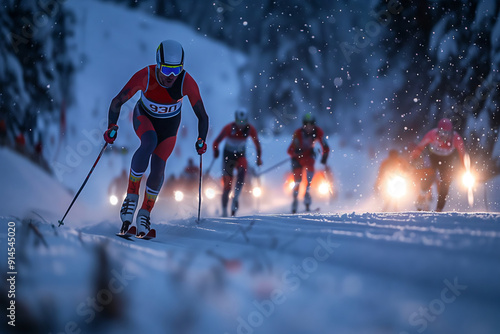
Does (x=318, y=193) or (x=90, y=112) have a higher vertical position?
(x=90, y=112)

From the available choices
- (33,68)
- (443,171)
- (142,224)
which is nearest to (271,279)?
(142,224)

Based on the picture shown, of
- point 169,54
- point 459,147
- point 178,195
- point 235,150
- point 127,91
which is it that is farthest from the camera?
point 178,195

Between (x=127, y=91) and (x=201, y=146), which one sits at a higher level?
(x=127, y=91)

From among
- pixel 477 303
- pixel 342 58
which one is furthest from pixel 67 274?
pixel 342 58

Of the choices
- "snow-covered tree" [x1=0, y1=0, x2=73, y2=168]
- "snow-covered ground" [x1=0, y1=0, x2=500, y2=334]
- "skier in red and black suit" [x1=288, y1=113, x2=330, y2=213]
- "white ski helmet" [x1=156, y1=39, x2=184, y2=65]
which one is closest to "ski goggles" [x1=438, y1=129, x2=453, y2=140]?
"skier in red and black suit" [x1=288, y1=113, x2=330, y2=213]

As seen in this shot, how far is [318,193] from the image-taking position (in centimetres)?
1056

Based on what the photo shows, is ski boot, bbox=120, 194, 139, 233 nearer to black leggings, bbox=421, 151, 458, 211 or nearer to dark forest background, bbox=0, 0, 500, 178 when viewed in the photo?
black leggings, bbox=421, 151, 458, 211

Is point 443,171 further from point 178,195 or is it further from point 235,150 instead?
point 178,195

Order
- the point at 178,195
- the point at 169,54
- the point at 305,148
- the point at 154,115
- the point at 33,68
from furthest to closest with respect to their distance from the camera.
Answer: the point at 178,195 → the point at 33,68 → the point at 305,148 → the point at 154,115 → the point at 169,54

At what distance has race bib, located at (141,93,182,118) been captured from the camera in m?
2.90

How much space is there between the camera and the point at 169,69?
271cm

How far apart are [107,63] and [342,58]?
7.97 meters

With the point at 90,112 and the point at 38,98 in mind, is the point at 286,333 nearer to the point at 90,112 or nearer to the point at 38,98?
the point at 38,98

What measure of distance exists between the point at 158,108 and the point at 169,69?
35 centimetres
